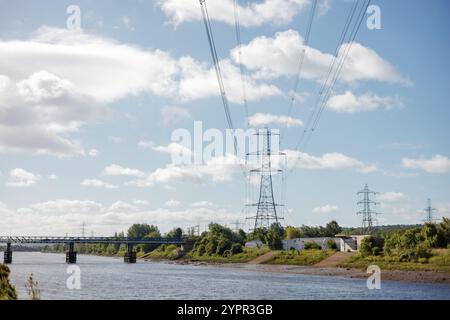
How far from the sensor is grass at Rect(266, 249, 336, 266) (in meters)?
166

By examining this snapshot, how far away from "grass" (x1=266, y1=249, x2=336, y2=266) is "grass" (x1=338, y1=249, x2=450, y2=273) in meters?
19.3

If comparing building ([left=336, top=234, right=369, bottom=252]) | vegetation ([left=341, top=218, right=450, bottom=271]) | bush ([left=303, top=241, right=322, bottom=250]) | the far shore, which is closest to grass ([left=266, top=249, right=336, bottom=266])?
building ([left=336, top=234, right=369, bottom=252])

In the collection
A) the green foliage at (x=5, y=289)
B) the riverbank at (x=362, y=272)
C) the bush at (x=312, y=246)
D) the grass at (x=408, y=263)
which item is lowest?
the riverbank at (x=362, y=272)

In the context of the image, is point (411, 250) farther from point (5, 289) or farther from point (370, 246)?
point (5, 289)

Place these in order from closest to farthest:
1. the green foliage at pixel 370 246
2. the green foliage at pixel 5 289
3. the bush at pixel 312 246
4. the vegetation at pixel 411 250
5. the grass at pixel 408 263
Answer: the green foliage at pixel 5 289 < the grass at pixel 408 263 < the vegetation at pixel 411 250 < the green foliage at pixel 370 246 < the bush at pixel 312 246

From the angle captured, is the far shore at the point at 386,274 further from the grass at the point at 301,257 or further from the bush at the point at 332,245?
the bush at the point at 332,245

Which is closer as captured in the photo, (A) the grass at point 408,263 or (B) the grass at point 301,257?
(A) the grass at point 408,263

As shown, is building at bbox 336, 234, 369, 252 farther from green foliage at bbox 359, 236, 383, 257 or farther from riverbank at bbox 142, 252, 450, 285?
green foliage at bbox 359, 236, 383, 257

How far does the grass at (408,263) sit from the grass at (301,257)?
19322 millimetres

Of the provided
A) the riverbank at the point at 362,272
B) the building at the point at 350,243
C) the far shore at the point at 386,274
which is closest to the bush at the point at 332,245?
the building at the point at 350,243

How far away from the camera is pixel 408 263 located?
127 meters

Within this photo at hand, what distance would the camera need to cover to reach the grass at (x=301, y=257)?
166 metres
